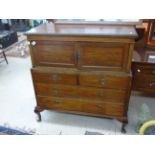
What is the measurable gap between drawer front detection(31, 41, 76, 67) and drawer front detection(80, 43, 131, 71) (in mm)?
116

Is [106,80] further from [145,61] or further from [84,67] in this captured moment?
[145,61]

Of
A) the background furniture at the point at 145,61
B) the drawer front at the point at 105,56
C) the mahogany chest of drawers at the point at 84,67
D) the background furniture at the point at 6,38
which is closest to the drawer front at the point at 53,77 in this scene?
the mahogany chest of drawers at the point at 84,67

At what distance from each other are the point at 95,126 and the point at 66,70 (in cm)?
80

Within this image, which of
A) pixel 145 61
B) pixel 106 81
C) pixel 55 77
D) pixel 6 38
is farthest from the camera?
pixel 6 38

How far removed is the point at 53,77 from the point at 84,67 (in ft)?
1.16

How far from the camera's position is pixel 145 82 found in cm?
233

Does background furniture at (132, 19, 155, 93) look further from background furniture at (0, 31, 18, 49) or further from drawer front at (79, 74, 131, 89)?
background furniture at (0, 31, 18, 49)

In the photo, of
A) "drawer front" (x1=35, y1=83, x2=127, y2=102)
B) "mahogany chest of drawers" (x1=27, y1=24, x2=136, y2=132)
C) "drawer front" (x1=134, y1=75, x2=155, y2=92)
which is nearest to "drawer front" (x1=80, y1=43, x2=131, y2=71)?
"mahogany chest of drawers" (x1=27, y1=24, x2=136, y2=132)

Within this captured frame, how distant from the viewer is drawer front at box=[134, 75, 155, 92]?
229 centimetres

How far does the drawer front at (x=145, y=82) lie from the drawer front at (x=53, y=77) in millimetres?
907

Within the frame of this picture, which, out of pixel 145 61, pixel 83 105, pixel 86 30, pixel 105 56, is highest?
pixel 86 30

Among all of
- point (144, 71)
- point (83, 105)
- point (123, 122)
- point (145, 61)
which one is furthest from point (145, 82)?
point (83, 105)

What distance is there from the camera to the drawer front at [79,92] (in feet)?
6.14
